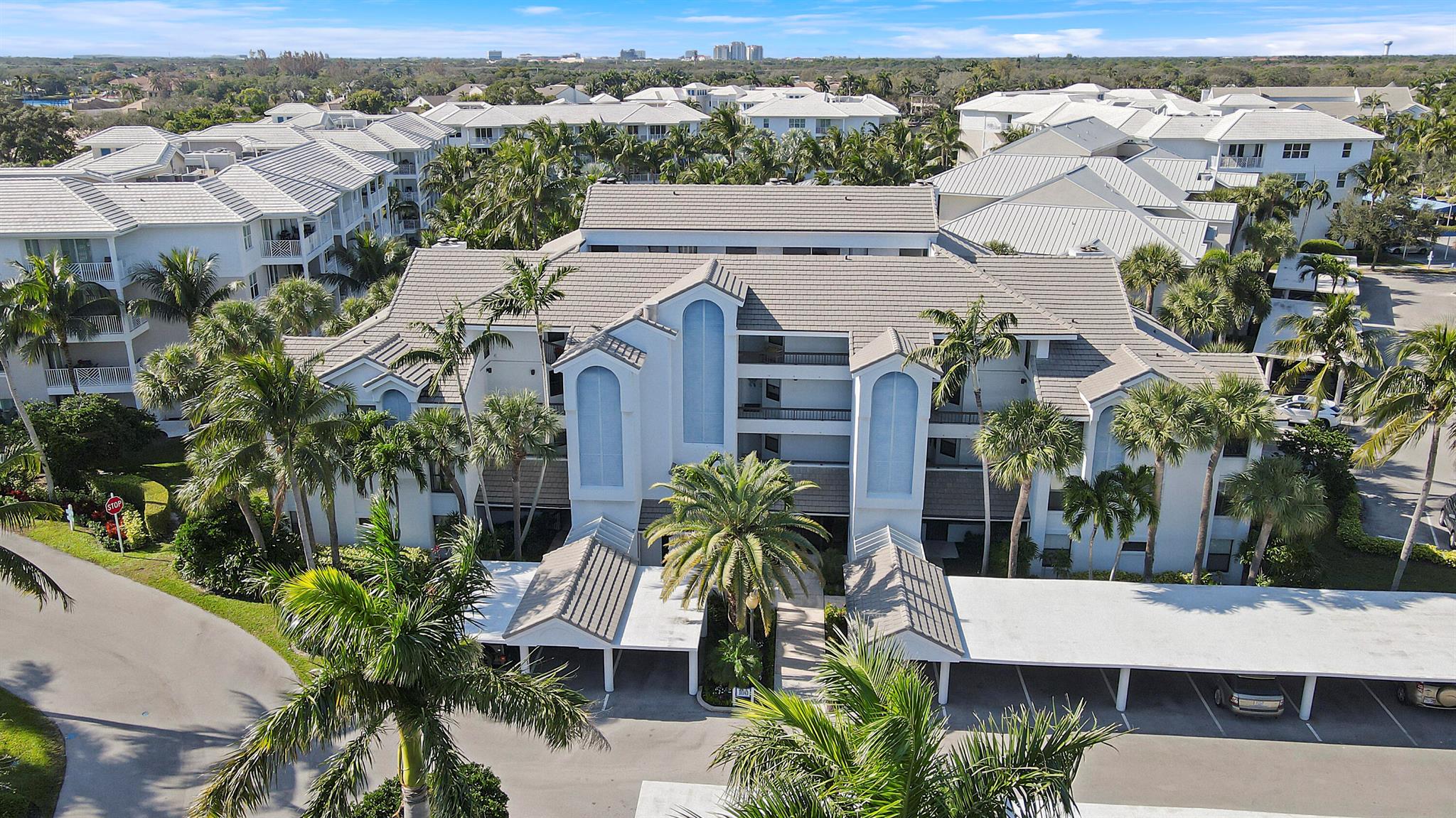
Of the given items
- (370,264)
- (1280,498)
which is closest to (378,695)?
(1280,498)

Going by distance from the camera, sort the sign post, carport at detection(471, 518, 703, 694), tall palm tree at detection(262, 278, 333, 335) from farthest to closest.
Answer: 1. tall palm tree at detection(262, 278, 333, 335)
2. the sign post
3. carport at detection(471, 518, 703, 694)

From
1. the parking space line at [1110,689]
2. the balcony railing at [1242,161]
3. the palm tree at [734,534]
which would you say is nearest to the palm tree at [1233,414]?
the parking space line at [1110,689]

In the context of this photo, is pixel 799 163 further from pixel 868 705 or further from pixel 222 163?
pixel 868 705

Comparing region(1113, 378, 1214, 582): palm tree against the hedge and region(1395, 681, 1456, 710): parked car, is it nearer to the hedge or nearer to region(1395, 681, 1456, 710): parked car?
region(1395, 681, 1456, 710): parked car

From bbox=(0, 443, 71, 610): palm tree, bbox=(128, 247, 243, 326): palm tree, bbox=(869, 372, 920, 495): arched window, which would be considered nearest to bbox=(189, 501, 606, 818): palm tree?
bbox=(0, 443, 71, 610): palm tree

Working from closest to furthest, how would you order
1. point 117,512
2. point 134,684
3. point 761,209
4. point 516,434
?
point 134,684, point 516,434, point 117,512, point 761,209

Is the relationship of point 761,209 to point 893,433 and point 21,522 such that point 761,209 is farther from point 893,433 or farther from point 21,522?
point 21,522
